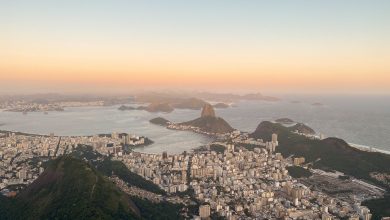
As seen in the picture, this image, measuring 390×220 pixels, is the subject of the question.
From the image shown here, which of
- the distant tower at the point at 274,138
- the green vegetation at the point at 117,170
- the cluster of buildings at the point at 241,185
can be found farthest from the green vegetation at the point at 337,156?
the green vegetation at the point at 117,170

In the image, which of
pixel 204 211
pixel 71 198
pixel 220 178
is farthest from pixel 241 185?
pixel 71 198

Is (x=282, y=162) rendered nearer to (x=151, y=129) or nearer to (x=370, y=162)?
(x=370, y=162)

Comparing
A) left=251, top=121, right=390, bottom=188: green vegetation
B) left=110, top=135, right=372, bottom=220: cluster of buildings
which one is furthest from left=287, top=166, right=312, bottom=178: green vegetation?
left=251, top=121, right=390, bottom=188: green vegetation

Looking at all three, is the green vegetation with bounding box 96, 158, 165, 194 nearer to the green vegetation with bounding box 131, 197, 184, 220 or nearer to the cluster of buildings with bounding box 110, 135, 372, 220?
the cluster of buildings with bounding box 110, 135, 372, 220

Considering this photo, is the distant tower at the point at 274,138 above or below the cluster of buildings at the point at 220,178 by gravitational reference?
above

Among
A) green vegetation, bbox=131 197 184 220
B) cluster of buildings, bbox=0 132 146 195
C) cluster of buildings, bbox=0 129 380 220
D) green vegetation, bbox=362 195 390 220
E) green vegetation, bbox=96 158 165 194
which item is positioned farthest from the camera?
cluster of buildings, bbox=0 132 146 195

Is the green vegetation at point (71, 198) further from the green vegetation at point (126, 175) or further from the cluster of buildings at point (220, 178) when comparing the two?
the green vegetation at point (126, 175)
